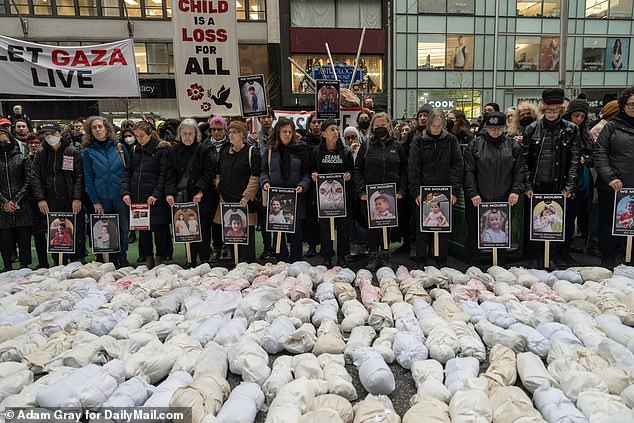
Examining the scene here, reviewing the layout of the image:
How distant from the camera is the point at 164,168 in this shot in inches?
230

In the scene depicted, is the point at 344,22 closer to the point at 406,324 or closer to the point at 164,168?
the point at 164,168

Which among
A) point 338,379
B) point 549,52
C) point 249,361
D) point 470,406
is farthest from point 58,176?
point 549,52

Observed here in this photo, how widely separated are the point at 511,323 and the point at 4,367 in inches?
148

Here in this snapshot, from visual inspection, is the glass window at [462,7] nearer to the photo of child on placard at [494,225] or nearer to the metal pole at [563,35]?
the metal pole at [563,35]

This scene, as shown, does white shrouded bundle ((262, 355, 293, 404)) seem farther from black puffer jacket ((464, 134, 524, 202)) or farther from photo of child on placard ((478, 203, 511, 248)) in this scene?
black puffer jacket ((464, 134, 524, 202))

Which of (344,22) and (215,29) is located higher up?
(344,22)

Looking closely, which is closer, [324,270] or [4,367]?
[4,367]

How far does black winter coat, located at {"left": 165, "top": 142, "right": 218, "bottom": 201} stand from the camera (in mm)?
5816

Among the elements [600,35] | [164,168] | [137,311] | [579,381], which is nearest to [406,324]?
[579,381]

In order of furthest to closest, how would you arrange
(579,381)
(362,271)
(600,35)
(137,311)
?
(600,35) < (362,271) < (137,311) < (579,381)

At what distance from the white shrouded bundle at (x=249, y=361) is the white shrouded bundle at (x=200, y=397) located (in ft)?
0.69

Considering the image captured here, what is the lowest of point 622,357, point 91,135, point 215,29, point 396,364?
point 396,364

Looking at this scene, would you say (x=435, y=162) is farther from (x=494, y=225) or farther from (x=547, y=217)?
(x=547, y=217)

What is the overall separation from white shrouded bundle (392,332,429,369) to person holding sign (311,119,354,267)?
2469 mm
